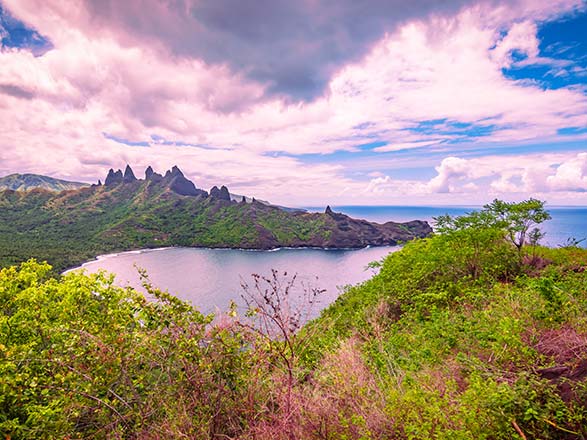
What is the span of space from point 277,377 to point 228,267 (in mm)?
111401

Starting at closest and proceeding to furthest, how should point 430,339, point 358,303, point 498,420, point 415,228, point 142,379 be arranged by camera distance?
1. point 498,420
2. point 142,379
3. point 430,339
4. point 358,303
5. point 415,228

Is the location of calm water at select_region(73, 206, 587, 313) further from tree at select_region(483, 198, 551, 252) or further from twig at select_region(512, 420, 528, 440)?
twig at select_region(512, 420, 528, 440)

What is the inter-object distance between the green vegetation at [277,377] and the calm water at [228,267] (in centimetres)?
5308

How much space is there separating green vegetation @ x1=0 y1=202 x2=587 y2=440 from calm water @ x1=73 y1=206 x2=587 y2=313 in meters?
53.1

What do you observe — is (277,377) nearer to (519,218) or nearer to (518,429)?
(518,429)

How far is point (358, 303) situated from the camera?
20.7 m

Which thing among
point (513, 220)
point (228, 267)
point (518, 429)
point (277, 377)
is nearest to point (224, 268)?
point (228, 267)

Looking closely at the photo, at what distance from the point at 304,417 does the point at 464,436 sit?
266cm

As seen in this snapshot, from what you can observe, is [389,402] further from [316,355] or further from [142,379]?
[316,355]

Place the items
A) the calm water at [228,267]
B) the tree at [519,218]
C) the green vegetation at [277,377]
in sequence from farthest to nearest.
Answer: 1. the calm water at [228,267]
2. the tree at [519,218]
3. the green vegetation at [277,377]

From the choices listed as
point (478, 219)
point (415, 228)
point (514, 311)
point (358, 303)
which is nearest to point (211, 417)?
point (514, 311)

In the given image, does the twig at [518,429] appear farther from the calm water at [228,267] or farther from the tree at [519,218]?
the calm water at [228,267]

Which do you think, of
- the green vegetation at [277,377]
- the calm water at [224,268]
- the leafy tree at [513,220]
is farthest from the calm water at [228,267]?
the green vegetation at [277,377]

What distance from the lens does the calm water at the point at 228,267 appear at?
7819 centimetres
